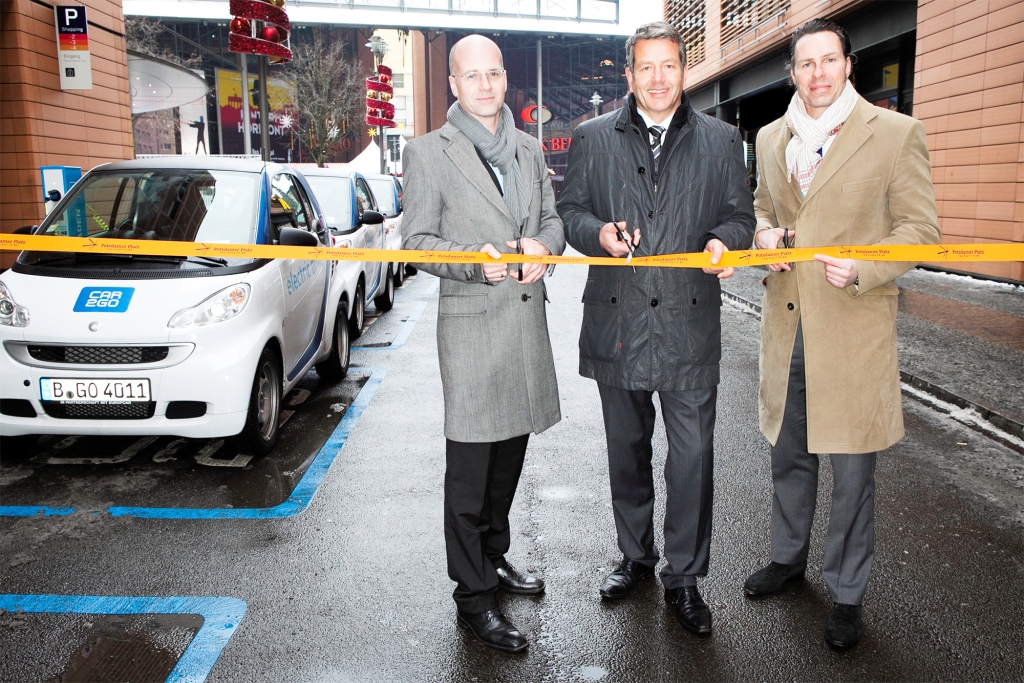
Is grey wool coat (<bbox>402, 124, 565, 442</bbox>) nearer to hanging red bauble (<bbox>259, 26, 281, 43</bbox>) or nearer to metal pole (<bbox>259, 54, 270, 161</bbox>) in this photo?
hanging red bauble (<bbox>259, 26, 281, 43</bbox>)

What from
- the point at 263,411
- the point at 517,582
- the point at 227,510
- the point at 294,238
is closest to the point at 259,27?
the point at 294,238

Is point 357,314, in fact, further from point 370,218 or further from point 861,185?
point 861,185

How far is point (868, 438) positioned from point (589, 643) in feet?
4.06

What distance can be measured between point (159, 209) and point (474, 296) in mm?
3216

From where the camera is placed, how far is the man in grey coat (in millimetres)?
3049

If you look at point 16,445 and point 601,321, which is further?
point 16,445

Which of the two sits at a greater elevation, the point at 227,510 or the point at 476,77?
the point at 476,77

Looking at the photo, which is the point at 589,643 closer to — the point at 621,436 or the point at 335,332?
the point at 621,436

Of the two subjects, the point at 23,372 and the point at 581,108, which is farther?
the point at 581,108

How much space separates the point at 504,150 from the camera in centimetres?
312

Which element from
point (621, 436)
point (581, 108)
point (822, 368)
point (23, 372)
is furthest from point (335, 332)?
point (581, 108)

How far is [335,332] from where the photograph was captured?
7152mm

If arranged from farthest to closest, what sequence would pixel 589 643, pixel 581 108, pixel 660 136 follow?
pixel 581 108
pixel 660 136
pixel 589 643

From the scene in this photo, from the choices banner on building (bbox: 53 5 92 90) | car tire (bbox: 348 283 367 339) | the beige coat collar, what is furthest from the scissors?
banner on building (bbox: 53 5 92 90)
